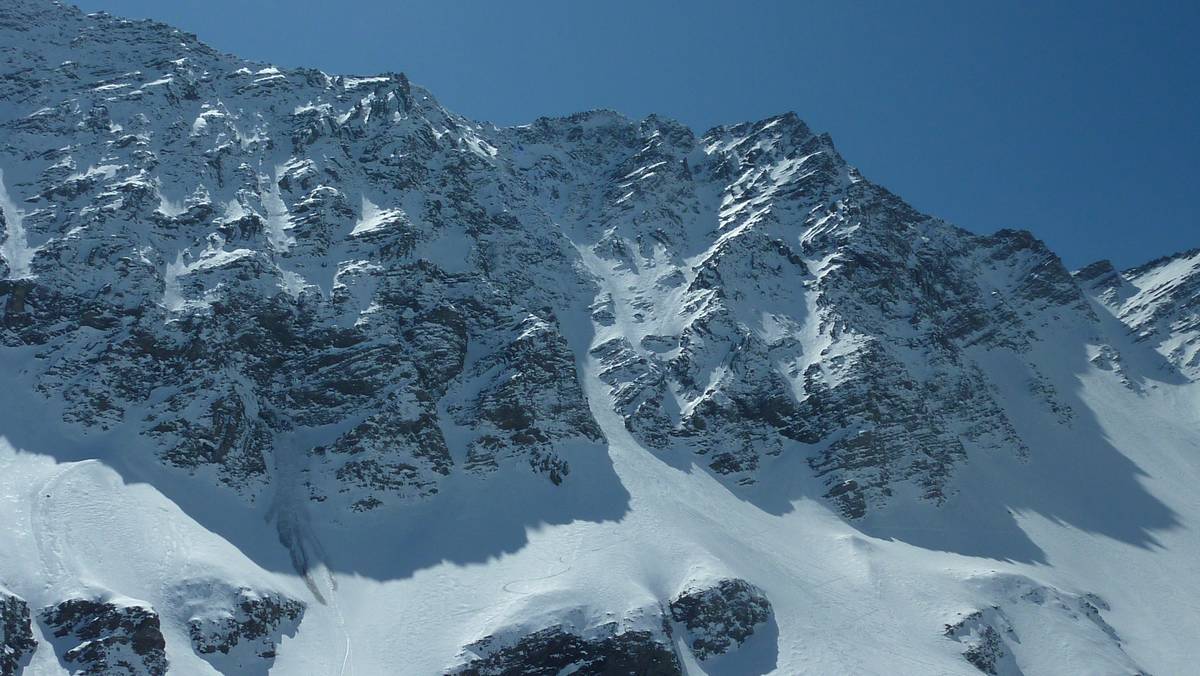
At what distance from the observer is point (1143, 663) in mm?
76938

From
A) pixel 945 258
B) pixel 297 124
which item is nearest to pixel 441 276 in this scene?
pixel 297 124

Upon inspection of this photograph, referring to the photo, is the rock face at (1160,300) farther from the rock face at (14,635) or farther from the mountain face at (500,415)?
the rock face at (14,635)

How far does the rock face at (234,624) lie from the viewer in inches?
2419

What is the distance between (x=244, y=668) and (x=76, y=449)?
25839 mm

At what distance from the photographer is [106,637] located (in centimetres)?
5678

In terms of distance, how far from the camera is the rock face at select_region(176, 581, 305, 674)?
61.4 metres

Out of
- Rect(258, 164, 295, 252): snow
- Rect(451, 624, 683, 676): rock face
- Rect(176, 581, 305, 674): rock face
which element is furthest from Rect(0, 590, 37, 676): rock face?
Rect(258, 164, 295, 252): snow

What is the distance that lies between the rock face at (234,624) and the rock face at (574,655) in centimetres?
1280

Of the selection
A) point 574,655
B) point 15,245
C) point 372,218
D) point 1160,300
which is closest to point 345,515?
point 574,655

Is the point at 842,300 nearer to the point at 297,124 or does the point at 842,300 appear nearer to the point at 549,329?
the point at 549,329

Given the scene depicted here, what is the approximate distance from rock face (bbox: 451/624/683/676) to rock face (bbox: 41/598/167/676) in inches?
741

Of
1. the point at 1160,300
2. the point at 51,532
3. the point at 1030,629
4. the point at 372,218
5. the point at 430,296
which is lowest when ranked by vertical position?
the point at 1030,629

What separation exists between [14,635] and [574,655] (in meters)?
33.9

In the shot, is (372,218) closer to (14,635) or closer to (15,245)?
(15,245)
